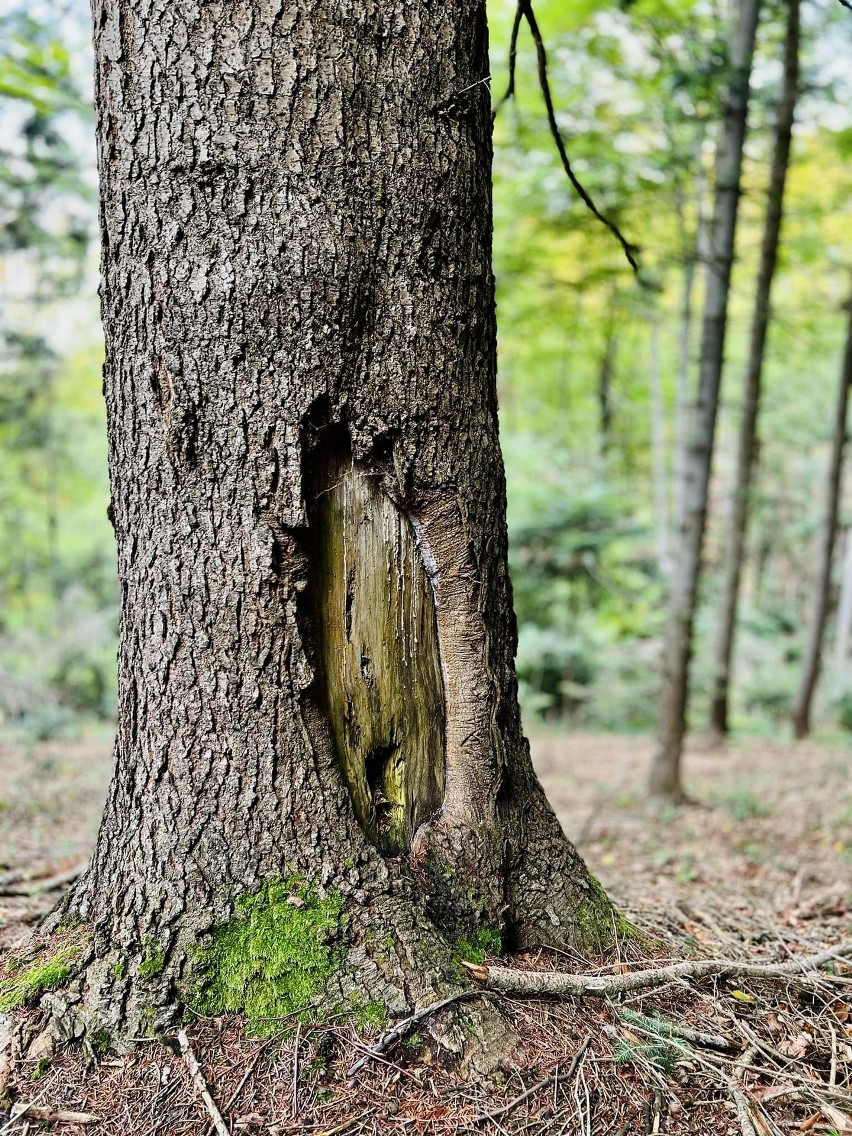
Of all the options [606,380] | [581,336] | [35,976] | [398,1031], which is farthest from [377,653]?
[581,336]

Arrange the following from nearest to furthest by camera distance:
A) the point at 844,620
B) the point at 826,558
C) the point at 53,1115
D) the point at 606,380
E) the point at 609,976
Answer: the point at 53,1115 < the point at 609,976 < the point at 826,558 < the point at 606,380 < the point at 844,620

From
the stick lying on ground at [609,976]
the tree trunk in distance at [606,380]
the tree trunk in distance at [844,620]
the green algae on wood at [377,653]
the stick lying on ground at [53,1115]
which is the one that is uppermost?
the tree trunk in distance at [606,380]

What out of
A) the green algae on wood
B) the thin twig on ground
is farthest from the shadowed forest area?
the green algae on wood

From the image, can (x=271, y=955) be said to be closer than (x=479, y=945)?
Yes

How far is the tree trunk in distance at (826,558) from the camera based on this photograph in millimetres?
11366

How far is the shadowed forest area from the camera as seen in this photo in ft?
6.66

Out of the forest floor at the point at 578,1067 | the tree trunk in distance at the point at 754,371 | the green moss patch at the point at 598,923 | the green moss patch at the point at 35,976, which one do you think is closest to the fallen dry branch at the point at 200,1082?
the forest floor at the point at 578,1067

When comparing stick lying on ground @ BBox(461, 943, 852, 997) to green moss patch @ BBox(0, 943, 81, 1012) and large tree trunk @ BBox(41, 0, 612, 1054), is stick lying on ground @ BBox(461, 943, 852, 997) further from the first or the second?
green moss patch @ BBox(0, 943, 81, 1012)

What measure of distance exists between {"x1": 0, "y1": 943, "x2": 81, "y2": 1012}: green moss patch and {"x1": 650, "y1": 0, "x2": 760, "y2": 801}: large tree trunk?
6112mm

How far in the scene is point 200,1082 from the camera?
195cm

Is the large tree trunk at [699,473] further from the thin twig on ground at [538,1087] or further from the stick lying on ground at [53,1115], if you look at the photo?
the stick lying on ground at [53,1115]

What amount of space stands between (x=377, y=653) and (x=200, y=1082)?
1.18 metres

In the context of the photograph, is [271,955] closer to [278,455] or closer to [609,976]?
[609,976]

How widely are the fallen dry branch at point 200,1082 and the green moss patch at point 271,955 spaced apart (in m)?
0.08
